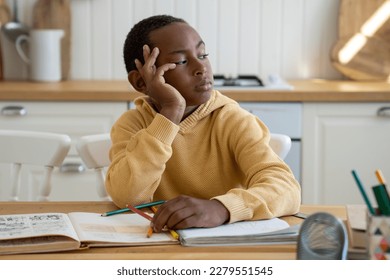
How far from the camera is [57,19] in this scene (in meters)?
3.40

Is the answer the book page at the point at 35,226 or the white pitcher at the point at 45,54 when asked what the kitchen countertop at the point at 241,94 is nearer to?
the white pitcher at the point at 45,54

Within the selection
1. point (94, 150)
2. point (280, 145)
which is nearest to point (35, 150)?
point (94, 150)

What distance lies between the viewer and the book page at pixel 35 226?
124cm

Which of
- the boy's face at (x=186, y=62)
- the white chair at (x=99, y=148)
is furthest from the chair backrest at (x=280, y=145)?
the boy's face at (x=186, y=62)

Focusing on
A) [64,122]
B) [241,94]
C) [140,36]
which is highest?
[140,36]

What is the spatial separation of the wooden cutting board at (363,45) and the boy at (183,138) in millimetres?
1729

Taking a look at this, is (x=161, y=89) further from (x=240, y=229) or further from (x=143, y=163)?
(x=240, y=229)

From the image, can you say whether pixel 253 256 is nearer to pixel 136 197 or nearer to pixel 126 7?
pixel 136 197

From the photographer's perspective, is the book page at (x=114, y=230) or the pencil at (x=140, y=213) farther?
the pencil at (x=140, y=213)

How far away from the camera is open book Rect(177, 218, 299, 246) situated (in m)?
1.25

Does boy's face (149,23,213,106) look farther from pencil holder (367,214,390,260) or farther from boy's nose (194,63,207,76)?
pencil holder (367,214,390,260)

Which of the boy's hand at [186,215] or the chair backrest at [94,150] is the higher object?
the boy's hand at [186,215]

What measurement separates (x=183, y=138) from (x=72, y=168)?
1396 millimetres
